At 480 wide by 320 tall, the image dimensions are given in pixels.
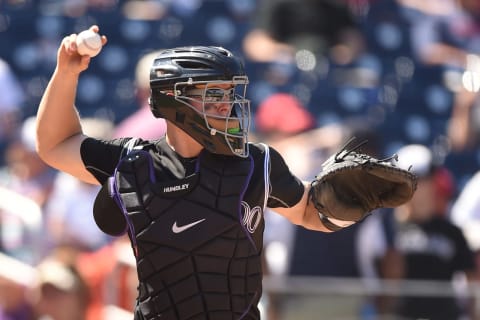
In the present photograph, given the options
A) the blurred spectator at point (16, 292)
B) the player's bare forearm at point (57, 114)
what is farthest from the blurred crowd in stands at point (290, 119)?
the player's bare forearm at point (57, 114)

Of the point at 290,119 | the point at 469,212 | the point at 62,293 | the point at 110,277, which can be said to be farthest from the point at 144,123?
the point at 469,212

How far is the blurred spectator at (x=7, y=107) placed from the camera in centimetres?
830

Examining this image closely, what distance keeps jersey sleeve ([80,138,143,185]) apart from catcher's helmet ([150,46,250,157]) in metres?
0.21

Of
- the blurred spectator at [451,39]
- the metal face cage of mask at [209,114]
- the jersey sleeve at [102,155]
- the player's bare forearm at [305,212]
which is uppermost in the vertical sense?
the metal face cage of mask at [209,114]

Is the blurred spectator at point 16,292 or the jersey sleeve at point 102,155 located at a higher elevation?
the jersey sleeve at point 102,155

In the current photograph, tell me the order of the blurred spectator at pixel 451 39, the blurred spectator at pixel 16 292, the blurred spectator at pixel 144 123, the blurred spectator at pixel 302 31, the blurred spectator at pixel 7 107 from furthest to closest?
the blurred spectator at pixel 451 39, the blurred spectator at pixel 302 31, the blurred spectator at pixel 7 107, the blurred spectator at pixel 16 292, the blurred spectator at pixel 144 123

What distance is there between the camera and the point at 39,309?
6.21 m

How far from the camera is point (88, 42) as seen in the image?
3.42 m

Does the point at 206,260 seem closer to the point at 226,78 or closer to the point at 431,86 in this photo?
the point at 226,78

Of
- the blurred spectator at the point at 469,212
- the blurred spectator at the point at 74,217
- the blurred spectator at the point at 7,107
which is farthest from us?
the blurred spectator at the point at 7,107

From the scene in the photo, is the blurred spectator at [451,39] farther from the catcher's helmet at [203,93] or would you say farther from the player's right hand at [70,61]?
the player's right hand at [70,61]

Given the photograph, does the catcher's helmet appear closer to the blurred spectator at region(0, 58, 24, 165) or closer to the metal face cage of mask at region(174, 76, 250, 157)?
the metal face cage of mask at region(174, 76, 250, 157)

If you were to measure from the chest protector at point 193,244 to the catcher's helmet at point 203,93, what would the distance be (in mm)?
116

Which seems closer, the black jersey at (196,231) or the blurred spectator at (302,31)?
the black jersey at (196,231)
